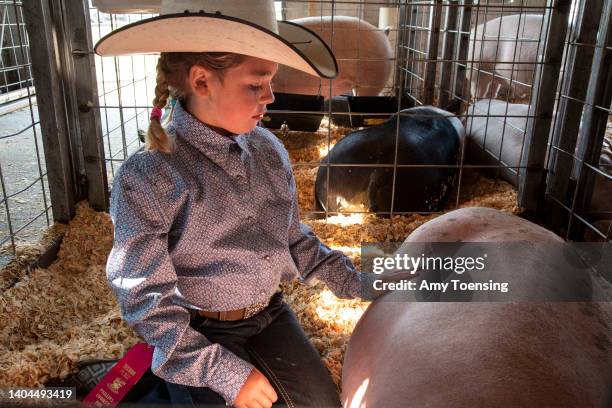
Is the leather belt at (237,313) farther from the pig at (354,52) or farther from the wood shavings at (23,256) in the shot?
the pig at (354,52)

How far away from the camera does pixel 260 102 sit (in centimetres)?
113

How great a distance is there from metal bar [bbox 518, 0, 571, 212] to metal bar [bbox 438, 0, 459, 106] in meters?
1.46

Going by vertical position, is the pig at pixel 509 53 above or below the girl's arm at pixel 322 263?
above

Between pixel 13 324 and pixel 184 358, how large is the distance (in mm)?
899

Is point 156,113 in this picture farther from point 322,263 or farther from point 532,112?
point 532,112

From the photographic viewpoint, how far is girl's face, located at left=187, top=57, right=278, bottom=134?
3.61 feet

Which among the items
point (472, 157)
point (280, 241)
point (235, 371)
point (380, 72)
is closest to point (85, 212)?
point (280, 241)

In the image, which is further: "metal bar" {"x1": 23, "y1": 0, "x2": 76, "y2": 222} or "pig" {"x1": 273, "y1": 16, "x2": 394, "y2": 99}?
"pig" {"x1": 273, "y1": 16, "x2": 394, "y2": 99}

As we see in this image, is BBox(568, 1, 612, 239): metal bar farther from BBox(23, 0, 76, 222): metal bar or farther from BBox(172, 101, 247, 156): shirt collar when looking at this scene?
BBox(23, 0, 76, 222): metal bar

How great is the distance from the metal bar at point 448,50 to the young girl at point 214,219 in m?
2.98

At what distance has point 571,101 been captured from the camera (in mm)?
2381

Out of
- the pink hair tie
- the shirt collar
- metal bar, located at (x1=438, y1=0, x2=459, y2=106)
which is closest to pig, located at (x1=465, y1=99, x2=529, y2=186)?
metal bar, located at (x1=438, y1=0, x2=459, y2=106)

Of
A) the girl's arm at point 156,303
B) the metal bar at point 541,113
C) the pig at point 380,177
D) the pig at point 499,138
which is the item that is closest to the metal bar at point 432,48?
the pig at point 499,138

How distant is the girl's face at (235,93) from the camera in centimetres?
110
